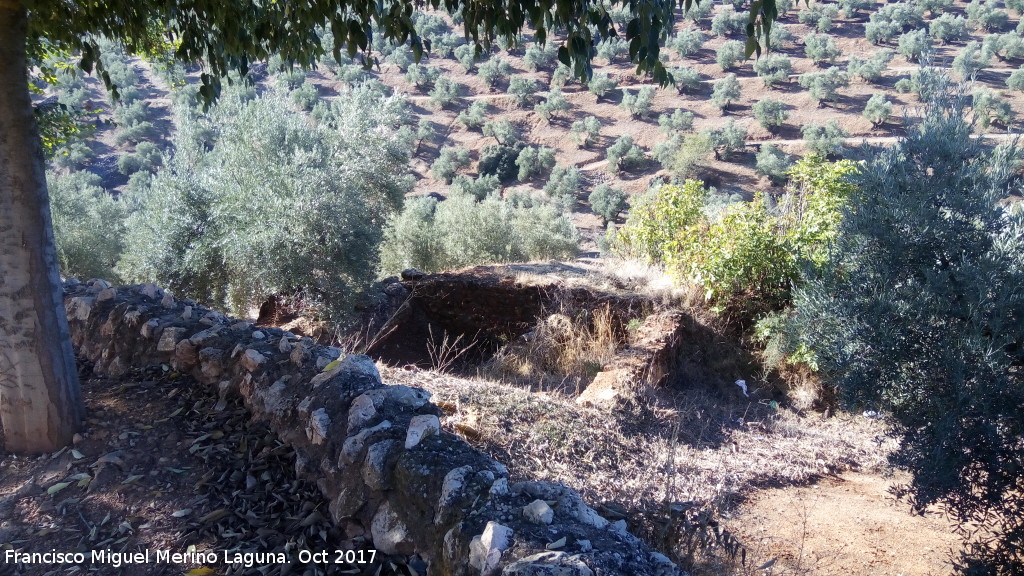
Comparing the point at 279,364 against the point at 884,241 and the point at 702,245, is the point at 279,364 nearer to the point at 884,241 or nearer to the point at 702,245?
the point at 884,241

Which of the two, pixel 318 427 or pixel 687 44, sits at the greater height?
pixel 687 44

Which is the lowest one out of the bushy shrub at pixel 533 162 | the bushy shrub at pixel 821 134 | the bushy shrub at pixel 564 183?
the bushy shrub at pixel 564 183

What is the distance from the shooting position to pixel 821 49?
40688 millimetres

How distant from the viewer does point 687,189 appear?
395 inches

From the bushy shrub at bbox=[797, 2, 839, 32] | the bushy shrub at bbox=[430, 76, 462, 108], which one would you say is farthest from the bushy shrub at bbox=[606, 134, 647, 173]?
the bushy shrub at bbox=[797, 2, 839, 32]

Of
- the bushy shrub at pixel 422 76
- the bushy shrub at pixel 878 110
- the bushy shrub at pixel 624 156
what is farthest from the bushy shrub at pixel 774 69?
the bushy shrub at pixel 422 76

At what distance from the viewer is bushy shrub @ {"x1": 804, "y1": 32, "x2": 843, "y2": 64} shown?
Answer: 40.5m

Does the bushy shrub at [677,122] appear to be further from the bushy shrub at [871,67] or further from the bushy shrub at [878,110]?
the bushy shrub at [871,67]

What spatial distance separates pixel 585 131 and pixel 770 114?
1061 cm

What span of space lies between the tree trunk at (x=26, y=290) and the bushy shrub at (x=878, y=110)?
35.7 m

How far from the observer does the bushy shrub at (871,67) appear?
35.8 metres

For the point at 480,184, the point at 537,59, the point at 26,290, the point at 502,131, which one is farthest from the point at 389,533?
the point at 537,59

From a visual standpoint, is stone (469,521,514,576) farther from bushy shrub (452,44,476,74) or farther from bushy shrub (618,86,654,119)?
bushy shrub (452,44,476,74)

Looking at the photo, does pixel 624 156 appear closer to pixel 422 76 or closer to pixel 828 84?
pixel 828 84
